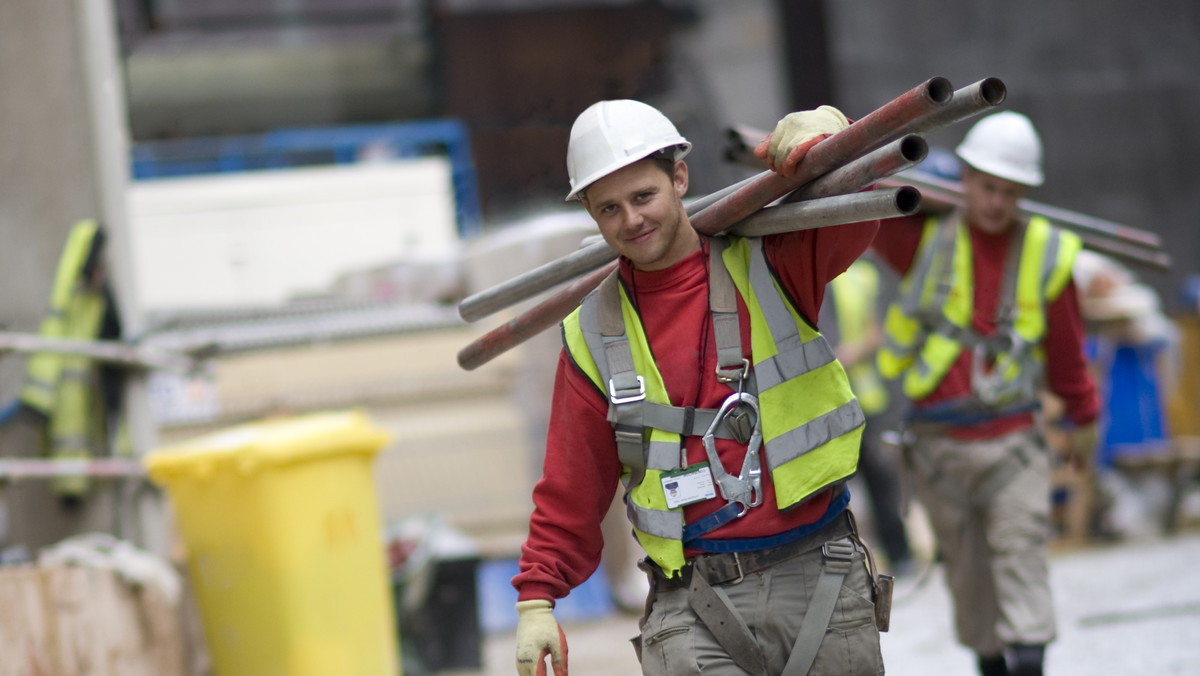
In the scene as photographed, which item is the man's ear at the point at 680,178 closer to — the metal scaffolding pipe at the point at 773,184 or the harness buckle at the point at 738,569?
the metal scaffolding pipe at the point at 773,184

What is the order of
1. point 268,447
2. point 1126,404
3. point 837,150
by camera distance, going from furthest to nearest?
point 1126,404
point 268,447
point 837,150

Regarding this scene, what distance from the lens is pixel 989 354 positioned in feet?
17.2

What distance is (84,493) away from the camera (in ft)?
19.7

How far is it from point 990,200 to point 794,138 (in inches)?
95.2

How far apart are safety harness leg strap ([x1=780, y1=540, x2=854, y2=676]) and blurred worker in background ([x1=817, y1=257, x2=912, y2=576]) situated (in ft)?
19.3

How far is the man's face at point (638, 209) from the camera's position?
126 inches

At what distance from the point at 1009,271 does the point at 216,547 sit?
3219 mm

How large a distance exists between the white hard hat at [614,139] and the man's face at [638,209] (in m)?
0.04

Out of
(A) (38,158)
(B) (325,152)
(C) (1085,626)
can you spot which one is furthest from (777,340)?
(B) (325,152)

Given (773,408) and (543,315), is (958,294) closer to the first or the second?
(543,315)

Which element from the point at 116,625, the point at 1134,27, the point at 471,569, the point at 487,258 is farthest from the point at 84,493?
the point at 1134,27

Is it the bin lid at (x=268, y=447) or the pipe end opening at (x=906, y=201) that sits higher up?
the pipe end opening at (x=906, y=201)

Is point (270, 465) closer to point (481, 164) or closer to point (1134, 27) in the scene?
point (481, 164)

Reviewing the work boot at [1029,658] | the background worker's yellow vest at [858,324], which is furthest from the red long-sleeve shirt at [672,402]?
the background worker's yellow vest at [858,324]
